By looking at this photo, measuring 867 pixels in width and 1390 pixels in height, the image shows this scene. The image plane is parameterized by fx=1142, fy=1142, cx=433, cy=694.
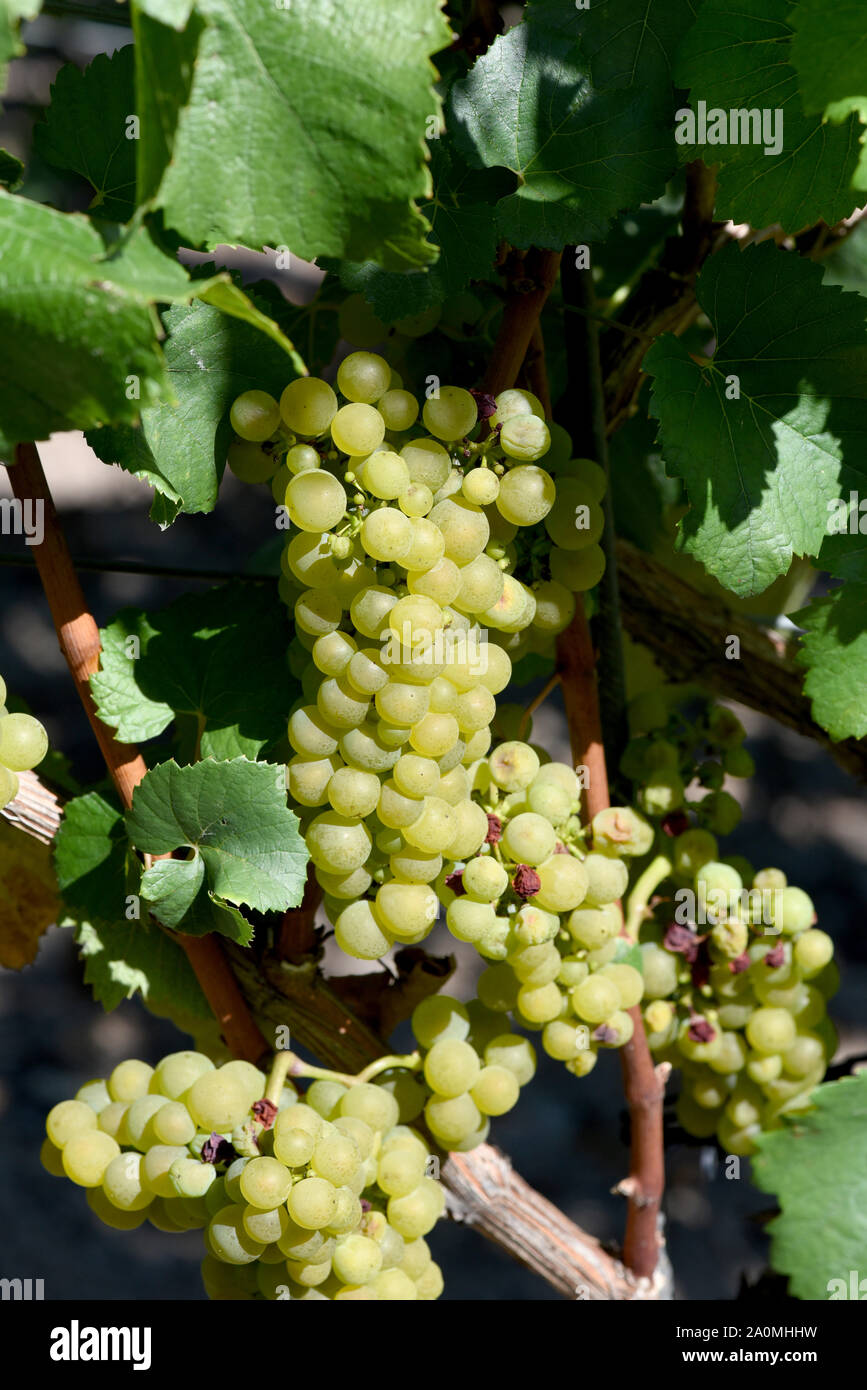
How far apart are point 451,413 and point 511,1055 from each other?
1.35 feet

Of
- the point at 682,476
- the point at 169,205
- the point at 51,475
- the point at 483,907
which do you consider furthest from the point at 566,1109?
the point at 169,205

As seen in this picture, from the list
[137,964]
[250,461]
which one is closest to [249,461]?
[250,461]

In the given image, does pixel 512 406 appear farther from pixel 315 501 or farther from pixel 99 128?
pixel 99 128

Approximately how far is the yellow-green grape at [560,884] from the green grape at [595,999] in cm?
6

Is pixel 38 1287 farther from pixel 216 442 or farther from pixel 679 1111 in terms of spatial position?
pixel 216 442

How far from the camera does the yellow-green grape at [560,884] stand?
2.16 ft

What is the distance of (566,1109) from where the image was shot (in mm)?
1392

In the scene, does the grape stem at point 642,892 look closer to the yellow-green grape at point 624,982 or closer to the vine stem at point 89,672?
the yellow-green grape at point 624,982

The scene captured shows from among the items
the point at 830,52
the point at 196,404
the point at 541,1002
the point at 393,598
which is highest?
the point at 830,52

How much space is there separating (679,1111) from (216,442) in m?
0.63

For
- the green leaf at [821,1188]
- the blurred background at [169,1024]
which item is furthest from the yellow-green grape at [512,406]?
the blurred background at [169,1024]

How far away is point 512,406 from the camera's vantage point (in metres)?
0.61

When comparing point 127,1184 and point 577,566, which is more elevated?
point 577,566

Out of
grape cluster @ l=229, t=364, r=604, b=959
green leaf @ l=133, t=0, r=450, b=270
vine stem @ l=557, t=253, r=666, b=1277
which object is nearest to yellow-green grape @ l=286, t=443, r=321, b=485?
grape cluster @ l=229, t=364, r=604, b=959
